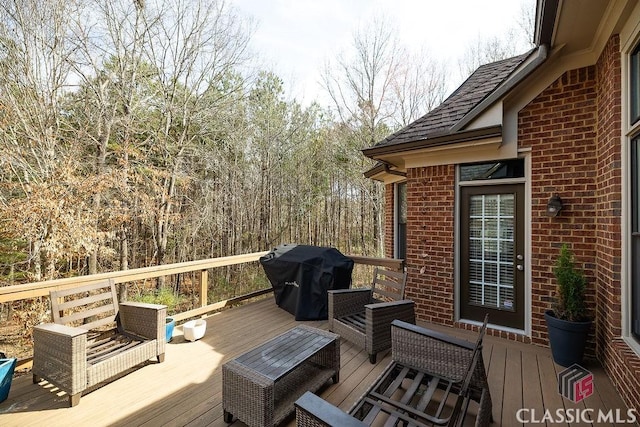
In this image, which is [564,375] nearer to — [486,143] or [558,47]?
[486,143]

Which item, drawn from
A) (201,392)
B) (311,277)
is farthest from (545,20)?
(201,392)

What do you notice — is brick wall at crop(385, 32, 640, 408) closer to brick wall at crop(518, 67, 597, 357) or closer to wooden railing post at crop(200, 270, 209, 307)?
brick wall at crop(518, 67, 597, 357)

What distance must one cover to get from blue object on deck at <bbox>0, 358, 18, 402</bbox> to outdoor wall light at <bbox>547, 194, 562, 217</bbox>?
5.08 metres

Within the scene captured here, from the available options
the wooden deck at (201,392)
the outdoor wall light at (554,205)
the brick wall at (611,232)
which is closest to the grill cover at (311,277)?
the wooden deck at (201,392)

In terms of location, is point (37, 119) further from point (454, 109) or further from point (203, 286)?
point (454, 109)

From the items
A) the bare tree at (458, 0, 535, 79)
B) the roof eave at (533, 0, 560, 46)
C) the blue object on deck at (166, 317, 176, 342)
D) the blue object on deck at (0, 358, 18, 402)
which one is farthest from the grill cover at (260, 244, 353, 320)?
the bare tree at (458, 0, 535, 79)

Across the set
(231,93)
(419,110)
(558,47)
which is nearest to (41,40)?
(231,93)

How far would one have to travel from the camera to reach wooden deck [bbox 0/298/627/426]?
2143mm

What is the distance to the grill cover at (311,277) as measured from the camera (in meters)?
4.11

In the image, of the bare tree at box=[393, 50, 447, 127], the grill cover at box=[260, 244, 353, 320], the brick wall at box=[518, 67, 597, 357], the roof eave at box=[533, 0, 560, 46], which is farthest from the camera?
the bare tree at box=[393, 50, 447, 127]

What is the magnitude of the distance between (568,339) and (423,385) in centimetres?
157

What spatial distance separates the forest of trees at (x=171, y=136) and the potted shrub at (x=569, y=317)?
6.99 m

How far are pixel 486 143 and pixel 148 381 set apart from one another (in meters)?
4.23

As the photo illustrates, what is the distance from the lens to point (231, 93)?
8.03 metres
